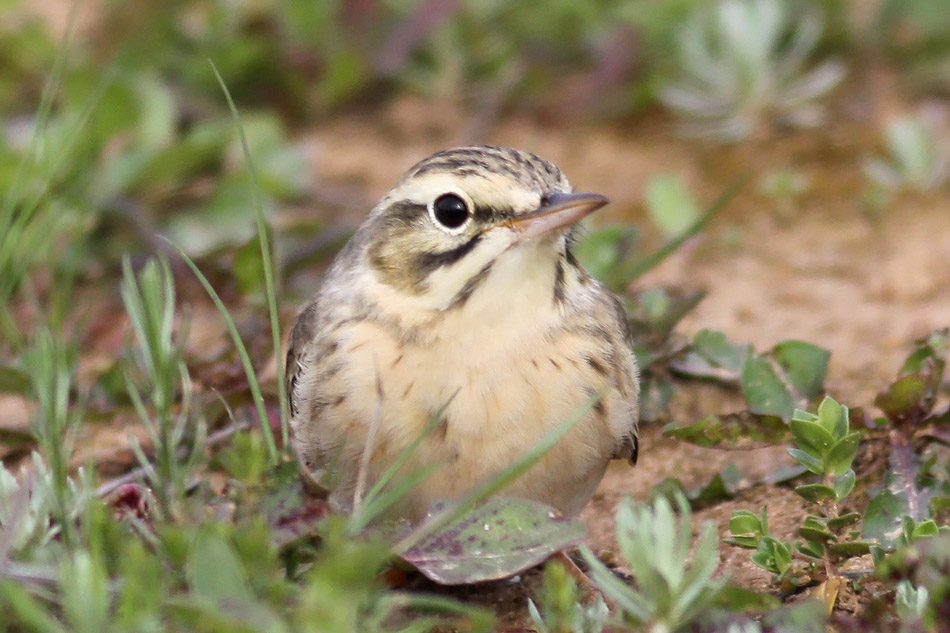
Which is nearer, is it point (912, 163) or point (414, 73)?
point (912, 163)

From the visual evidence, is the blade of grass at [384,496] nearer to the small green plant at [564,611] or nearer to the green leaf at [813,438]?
the small green plant at [564,611]

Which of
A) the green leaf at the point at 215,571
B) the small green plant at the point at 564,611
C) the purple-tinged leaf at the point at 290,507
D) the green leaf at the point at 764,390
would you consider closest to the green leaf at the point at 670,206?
the green leaf at the point at 764,390

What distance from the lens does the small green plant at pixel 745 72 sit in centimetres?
771

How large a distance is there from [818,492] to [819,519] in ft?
0.26

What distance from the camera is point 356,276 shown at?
188 inches

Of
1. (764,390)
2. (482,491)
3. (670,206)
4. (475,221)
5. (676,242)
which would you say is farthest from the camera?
(670,206)

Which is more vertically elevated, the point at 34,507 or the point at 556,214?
the point at 556,214

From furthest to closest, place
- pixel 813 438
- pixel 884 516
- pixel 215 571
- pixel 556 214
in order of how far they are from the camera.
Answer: pixel 556 214 → pixel 884 516 → pixel 813 438 → pixel 215 571

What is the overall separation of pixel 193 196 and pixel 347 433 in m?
3.72

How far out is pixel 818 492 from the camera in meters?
3.96

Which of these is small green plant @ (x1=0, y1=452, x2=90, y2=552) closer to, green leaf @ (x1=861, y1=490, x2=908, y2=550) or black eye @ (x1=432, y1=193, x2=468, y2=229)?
black eye @ (x1=432, y1=193, x2=468, y2=229)

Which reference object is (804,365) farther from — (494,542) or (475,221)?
(494,542)

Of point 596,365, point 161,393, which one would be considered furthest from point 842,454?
point 161,393

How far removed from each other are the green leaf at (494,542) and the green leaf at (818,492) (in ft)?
2.19
